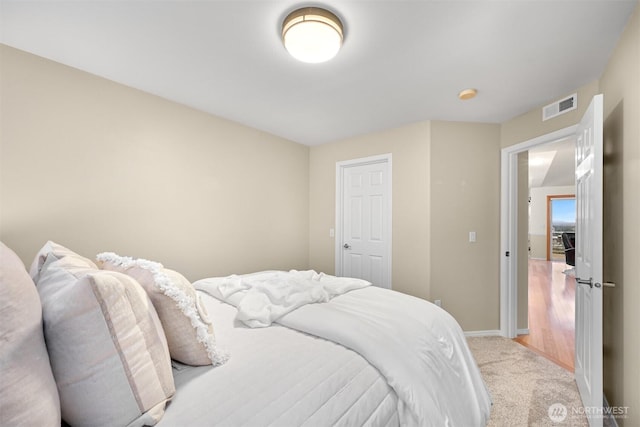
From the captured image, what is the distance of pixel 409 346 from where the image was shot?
4.44 ft

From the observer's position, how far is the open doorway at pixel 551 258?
9.80 ft

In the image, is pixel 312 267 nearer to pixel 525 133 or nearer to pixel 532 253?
pixel 525 133

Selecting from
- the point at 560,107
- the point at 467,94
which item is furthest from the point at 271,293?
the point at 560,107

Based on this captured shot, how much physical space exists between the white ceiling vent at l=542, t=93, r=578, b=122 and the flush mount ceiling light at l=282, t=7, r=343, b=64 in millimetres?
2190

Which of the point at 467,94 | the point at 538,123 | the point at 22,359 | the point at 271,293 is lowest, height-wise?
the point at 271,293

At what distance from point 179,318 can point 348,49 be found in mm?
1822

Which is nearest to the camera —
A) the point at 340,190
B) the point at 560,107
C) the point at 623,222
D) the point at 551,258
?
the point at 623,222

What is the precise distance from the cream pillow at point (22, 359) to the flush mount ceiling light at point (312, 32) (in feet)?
5.11

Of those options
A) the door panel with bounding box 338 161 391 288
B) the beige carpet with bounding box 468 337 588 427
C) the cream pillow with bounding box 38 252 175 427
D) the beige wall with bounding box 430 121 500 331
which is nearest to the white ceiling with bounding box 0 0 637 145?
the beige wall with bounding box 430 121 500 331

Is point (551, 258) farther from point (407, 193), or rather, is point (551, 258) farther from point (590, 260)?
point (590, 260)

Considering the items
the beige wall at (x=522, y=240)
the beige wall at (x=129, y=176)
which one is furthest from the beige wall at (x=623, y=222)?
the beige wall at (x=129, y=176)

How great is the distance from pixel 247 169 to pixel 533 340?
368 centimetres

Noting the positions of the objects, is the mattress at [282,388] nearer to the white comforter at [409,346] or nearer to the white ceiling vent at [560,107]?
the white comforter at [409,346]

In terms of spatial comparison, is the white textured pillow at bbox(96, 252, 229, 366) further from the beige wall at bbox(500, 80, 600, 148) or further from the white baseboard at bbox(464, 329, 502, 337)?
the beige wall at bbox(500, 80, 600, 148)
